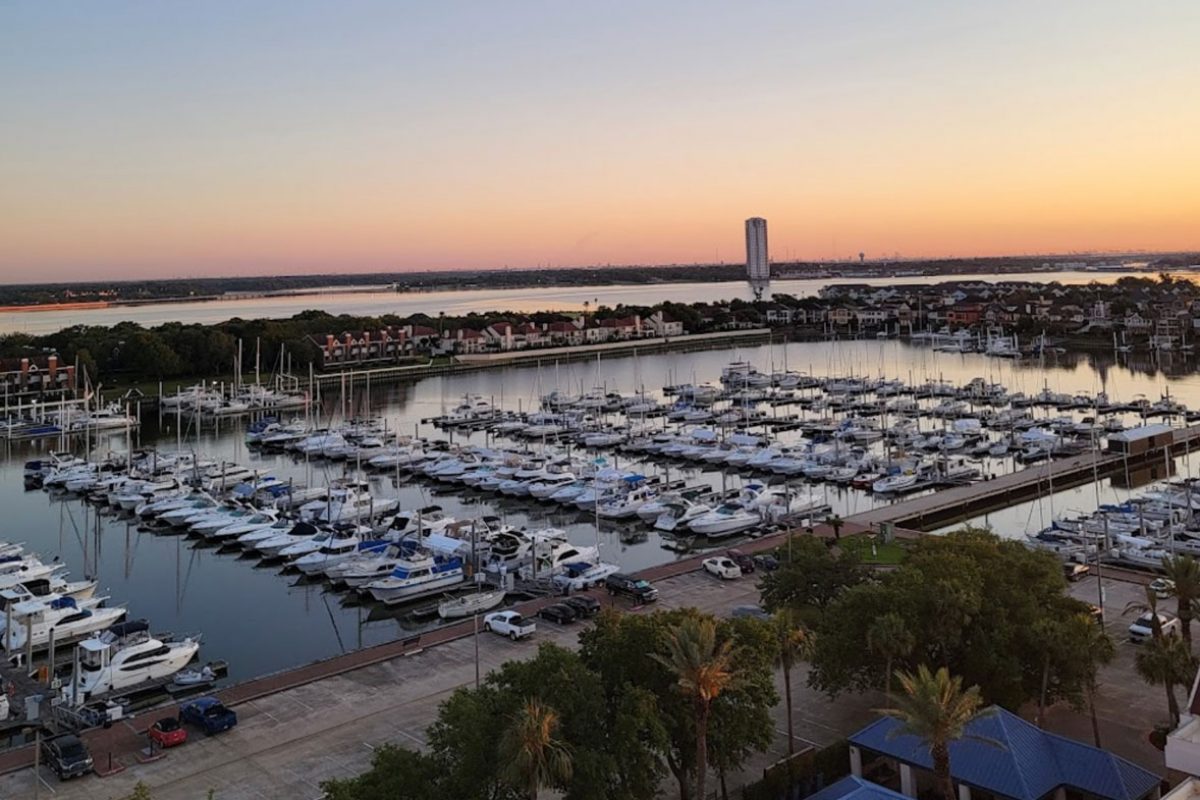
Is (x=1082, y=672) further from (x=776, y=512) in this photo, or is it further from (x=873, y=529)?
(x=776, y=512)

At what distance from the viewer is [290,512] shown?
36.5 meters

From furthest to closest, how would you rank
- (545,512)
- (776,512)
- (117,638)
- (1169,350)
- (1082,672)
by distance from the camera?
(1169,350), (545,512), (776,512), (117,638), (1082,672)

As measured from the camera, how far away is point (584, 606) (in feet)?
75.8

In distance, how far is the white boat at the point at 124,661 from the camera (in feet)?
68.3

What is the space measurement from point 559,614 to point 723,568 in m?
5.09

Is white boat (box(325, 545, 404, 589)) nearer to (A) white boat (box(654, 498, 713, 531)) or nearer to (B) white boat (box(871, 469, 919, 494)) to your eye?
(A) white boat (box(654, 498, 713, 531))

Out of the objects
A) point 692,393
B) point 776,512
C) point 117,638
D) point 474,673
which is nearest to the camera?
point 474,673

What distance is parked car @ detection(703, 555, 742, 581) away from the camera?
25562 mm

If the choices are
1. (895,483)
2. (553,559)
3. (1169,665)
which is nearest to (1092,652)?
(1169,665)

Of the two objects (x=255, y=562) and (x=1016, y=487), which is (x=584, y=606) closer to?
(x=255, y=562)

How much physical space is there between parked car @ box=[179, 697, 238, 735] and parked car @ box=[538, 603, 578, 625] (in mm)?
7282

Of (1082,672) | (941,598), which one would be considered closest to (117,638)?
(941,598)

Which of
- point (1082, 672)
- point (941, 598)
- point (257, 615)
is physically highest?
point (941, 598)

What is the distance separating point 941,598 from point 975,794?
9.30 ft
